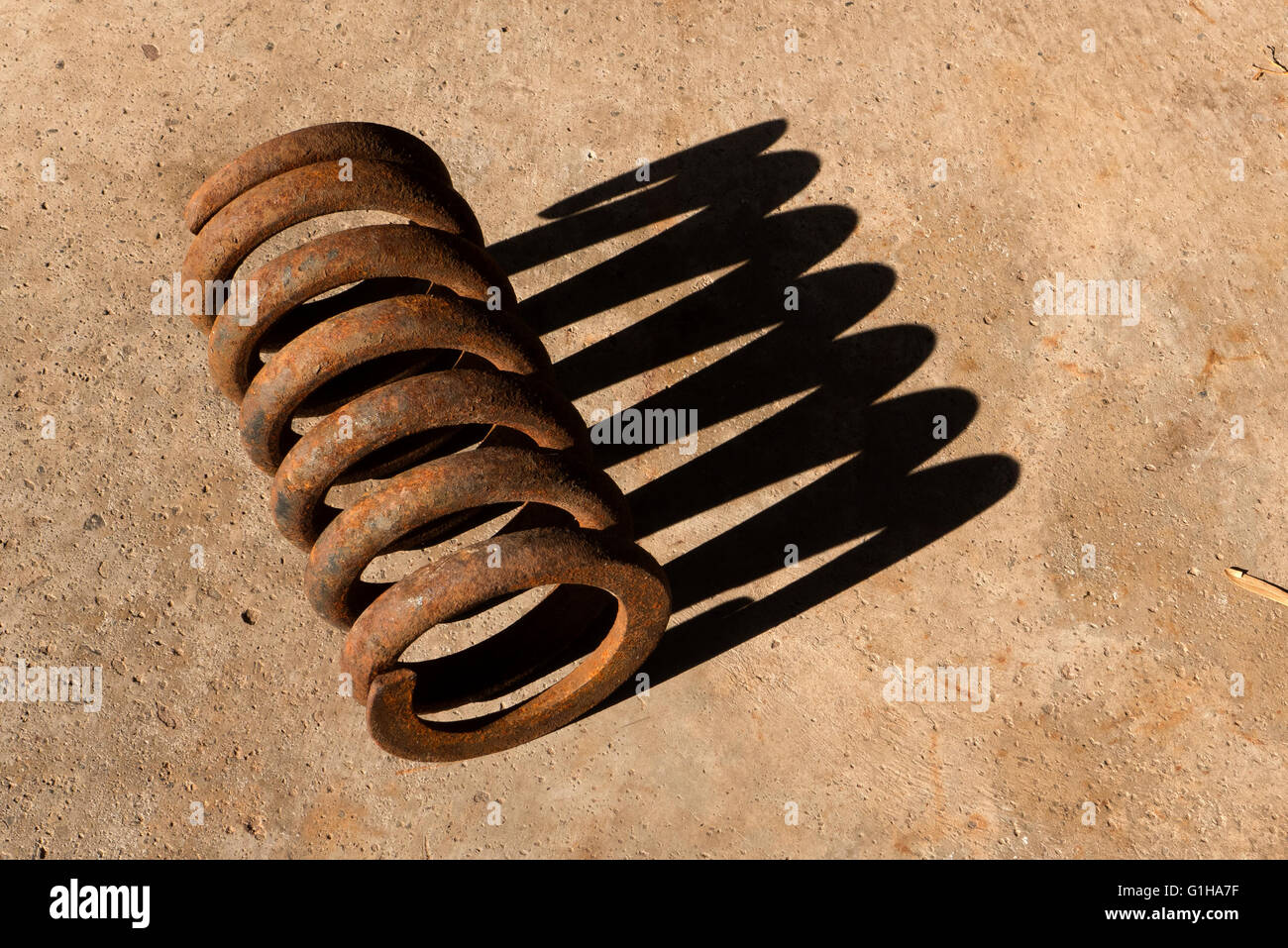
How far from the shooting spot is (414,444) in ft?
17.0

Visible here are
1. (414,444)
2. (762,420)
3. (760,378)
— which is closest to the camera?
(414,444)

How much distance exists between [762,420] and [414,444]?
75.7 inches

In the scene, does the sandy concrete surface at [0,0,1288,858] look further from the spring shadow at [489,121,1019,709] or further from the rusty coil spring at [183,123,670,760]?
the rusty coil spring at [183,123,670,760]

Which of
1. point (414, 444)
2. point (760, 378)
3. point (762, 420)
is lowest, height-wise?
point (414, 444)

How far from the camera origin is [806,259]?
6258 mm

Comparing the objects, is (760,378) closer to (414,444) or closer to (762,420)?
(762,420)

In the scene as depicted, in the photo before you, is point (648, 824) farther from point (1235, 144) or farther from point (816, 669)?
point (1235, 144)

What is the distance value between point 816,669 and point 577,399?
1.95 metres

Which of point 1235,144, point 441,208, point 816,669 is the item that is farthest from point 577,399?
point 1235,144

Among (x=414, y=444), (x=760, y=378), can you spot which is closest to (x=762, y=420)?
(x=760, y=378)

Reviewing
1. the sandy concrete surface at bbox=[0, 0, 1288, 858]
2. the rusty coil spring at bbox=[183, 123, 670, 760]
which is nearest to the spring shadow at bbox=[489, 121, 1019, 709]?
the sandy concrete surface at bbox=[0, 0, 1288, 858]

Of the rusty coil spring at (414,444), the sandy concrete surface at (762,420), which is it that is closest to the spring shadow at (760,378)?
the sandy concrete surface at (762,420)

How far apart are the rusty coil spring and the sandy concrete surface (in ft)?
1.86

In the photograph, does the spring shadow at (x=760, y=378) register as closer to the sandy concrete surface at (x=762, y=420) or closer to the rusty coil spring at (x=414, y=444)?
the sandy concrete surface at (x=762, y=420)
